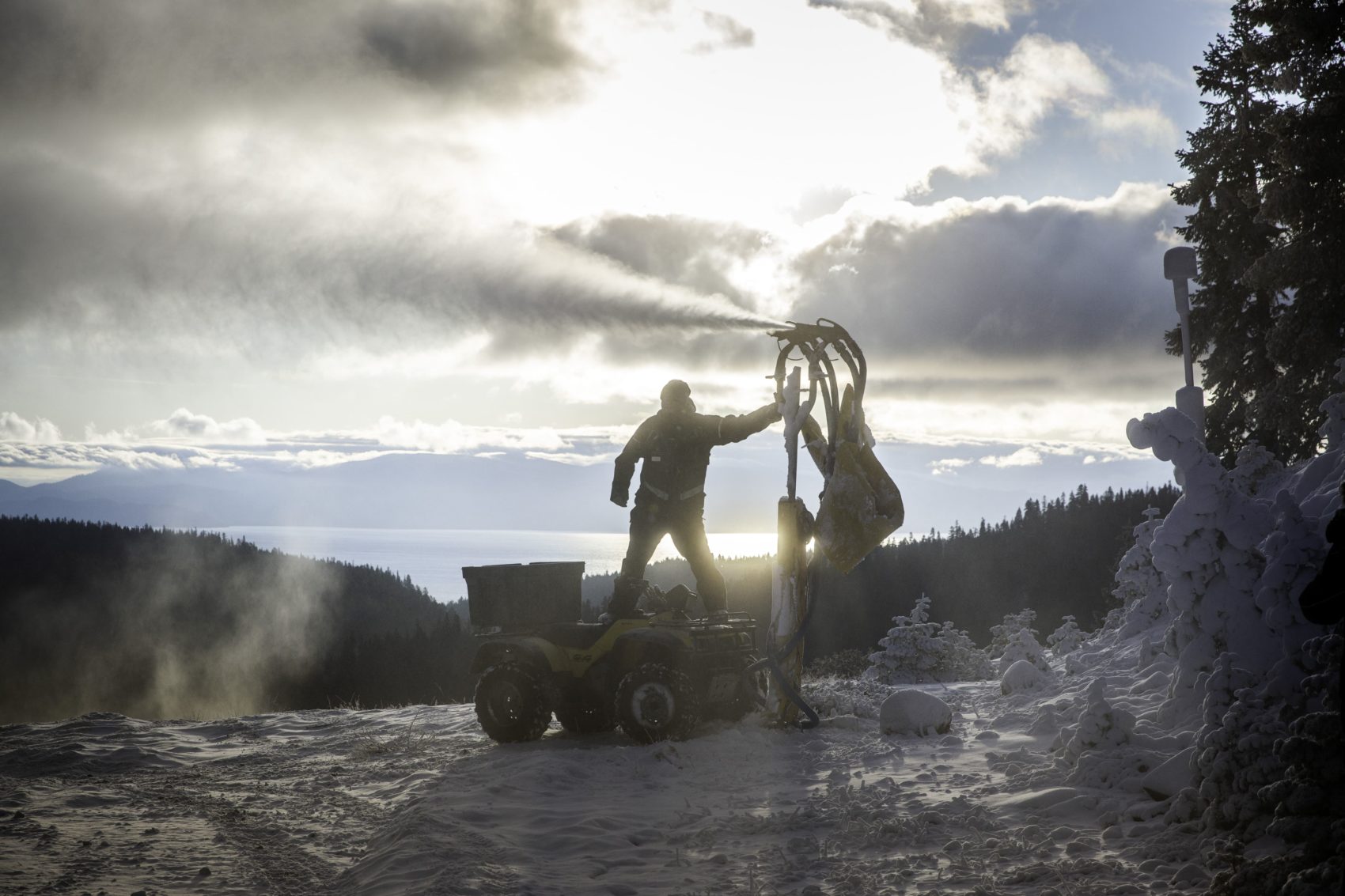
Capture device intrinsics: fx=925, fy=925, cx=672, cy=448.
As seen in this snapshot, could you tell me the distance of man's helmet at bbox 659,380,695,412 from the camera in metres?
11.1

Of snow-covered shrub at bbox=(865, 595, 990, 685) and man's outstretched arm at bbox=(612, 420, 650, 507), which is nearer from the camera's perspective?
man's outstretched arm at bbox=(612, 420, 650, 507)

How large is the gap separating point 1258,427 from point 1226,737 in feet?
50.8

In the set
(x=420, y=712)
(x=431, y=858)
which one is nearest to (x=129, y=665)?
(x=420, y=712)

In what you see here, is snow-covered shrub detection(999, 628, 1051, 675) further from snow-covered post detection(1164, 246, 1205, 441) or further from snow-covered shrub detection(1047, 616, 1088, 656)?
snow-covered post detection(1164, 246, 1205, 441)

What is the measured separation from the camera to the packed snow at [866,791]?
5379 millimetres

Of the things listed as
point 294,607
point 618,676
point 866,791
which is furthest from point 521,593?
point 294,607

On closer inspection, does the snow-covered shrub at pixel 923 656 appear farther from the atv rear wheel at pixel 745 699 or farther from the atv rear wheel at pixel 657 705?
the atv rear wheel at pixel 657 705

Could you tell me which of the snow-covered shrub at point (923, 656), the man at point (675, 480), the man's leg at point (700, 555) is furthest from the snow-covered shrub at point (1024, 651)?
the snow-covered shrub at point (923, 656)

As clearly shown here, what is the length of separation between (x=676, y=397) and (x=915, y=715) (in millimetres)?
4454

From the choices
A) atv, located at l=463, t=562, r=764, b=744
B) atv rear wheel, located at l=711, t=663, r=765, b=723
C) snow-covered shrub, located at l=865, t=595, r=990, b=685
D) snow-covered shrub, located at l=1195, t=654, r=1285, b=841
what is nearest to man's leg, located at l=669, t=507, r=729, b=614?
atv, located at l=463, t=562, r=764, b=744

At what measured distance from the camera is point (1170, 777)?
6281mm

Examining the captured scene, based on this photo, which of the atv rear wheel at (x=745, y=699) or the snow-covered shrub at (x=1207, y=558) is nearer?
the snow-covered shrub at (x=1207, y=558)

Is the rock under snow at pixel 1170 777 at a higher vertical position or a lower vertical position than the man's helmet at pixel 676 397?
lower

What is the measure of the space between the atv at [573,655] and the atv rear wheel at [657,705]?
4cm
